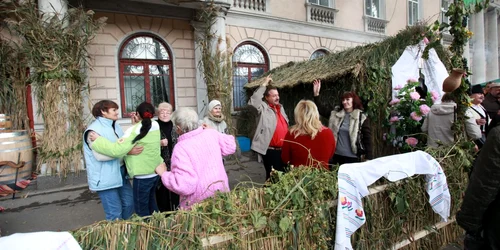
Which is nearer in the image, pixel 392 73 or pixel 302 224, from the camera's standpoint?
pixel 302 224

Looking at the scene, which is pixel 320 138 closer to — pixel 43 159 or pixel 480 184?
pixel 480 184

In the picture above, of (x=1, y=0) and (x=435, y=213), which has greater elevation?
(x=1, y=0)

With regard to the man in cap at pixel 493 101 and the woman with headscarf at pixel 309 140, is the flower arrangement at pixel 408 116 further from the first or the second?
the woman with headscarf at pixel 309 140

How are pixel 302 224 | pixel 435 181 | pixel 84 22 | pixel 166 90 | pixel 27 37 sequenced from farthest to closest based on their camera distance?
1. pixel 166 90
2. pixel 84 22
3. pixel 27 37
4. pixel 435 181
5. pixel 302 224

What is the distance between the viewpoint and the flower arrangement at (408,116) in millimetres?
4699

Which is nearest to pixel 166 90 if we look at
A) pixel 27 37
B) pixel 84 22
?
pixel 84 22

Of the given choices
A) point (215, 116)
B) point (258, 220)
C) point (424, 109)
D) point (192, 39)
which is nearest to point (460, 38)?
point (424, 109)

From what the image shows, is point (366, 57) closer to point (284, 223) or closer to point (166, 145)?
point (166, 145)

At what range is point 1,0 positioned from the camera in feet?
19.5

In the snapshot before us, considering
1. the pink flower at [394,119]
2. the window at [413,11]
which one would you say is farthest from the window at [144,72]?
the window at [413,11]

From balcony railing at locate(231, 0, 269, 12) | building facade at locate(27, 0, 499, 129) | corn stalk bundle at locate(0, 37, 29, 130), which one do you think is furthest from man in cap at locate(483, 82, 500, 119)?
corn stalk bundle at locate(0, 37, 29, 130)

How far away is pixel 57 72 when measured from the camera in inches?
213

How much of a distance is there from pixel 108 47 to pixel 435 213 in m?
8.13

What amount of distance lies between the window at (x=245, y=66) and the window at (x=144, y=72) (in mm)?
2202
